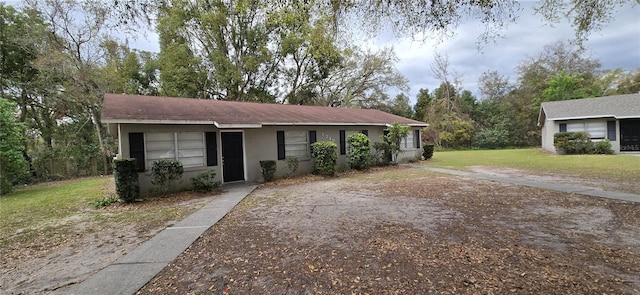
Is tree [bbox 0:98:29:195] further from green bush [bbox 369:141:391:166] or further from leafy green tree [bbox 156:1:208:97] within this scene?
green bush [bbox 369:141:391:166]

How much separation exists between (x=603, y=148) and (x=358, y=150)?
57.3ft

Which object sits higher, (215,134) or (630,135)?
(215,134)

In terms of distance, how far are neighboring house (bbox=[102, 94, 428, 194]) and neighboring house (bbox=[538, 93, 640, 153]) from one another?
55.5ft

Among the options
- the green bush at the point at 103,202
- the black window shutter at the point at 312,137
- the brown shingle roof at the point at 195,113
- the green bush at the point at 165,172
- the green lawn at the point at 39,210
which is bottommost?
the green lawn at the point at 39,210

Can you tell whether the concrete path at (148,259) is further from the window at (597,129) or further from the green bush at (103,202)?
the window at (597,129)

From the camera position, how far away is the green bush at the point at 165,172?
847 cm

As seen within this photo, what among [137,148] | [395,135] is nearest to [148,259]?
[137,148]

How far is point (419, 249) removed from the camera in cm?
407

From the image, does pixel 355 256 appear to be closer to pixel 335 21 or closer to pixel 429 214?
pixel 429 214

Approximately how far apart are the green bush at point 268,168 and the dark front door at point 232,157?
38.1 inches

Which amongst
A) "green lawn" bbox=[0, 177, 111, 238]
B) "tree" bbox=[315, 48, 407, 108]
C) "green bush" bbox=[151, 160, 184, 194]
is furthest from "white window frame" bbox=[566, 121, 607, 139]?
"green lawn" bbox=[0, 177, 111, 238]

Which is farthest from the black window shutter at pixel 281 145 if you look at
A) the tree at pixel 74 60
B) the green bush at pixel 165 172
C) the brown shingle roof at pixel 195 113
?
the tree at pixel 74 60

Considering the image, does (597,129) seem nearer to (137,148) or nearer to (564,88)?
(564,88)

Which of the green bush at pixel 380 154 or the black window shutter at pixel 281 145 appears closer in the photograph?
the black window shutter at pixel 281 145
